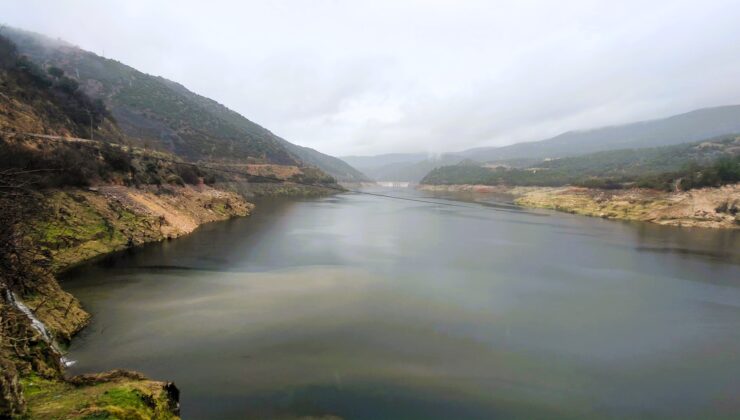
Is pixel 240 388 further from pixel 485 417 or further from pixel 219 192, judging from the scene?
pixel 219 192

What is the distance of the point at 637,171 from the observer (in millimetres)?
92438

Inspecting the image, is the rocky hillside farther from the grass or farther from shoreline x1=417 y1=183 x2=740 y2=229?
shoreline x1=417 y1=183 x2=740 y2=229

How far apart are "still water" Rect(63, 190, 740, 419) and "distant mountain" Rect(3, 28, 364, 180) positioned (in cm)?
6382

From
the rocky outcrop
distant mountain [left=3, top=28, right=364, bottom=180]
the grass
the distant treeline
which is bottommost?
the grass

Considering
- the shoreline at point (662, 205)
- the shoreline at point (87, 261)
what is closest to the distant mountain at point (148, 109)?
the shoreline at point (87, 261)

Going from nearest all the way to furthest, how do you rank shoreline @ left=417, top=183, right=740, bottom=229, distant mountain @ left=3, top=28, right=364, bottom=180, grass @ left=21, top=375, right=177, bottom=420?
grass @ left=21, top=375, right=177, bottom=420 < shoreline @ left=417, top=183, right=740, bottom=229 < distant mountain @ left=3, top=28, right=364, bottom=180

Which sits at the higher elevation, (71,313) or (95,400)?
(95,400)

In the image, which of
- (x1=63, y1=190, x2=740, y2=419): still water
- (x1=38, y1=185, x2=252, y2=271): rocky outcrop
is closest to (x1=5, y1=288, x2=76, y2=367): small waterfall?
(x1=63, y1=190, x2=740, y2=419): still water

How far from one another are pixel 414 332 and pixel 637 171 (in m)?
101

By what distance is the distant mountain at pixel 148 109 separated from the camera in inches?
3179

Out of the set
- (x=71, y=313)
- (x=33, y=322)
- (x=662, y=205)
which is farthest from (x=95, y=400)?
(x=662, y=205)

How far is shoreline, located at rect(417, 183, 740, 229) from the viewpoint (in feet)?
145

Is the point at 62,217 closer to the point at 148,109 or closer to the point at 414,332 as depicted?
the point at 414,332

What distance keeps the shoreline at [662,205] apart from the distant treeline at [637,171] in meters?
1.65
